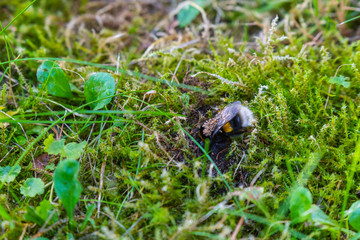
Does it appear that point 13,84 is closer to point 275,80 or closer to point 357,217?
point 275,80

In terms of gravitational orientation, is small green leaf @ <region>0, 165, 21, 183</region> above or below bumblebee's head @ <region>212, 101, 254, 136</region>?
below

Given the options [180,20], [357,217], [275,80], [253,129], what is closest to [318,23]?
[275,80]

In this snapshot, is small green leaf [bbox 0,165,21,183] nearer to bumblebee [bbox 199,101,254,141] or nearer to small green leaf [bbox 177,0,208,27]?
bumblebee [bbox 199,101,254,141]

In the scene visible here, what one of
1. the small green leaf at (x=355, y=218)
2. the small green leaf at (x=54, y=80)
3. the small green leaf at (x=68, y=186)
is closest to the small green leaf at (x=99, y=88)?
the small green leaf at (x=54, y=80)

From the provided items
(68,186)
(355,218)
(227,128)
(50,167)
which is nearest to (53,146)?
(50,167)

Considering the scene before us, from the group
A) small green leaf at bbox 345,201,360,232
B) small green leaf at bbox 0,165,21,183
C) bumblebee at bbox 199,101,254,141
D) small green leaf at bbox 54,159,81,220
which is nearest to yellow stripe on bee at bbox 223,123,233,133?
bumblebee at bbox 199,101,254,141

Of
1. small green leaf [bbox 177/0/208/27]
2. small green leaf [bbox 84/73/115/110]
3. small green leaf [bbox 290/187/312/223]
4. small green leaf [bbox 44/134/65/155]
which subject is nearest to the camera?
small green leaf [bbox 290/187/312/223]

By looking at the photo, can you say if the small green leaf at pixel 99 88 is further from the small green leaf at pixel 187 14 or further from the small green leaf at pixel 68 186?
the small green leaf at pixel 187 14
